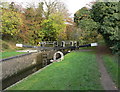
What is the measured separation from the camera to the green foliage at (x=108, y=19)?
10.6m

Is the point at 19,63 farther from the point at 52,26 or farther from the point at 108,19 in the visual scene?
the point at 52,26

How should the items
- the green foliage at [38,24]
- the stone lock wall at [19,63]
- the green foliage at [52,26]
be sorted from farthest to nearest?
the green foliage at [52,26]
the green foliage at [38,24]
the stone lock wall at [19,63]

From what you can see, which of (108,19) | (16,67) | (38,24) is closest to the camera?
(16,67)

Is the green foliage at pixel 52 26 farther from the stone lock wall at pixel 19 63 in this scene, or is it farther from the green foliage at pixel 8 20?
the green foliage at pixel 8 20

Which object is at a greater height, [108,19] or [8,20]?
[8,20]

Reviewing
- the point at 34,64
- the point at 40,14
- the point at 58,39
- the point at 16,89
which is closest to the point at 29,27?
the point at 40,14

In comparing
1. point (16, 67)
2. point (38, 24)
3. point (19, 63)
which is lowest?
point (16, 67)

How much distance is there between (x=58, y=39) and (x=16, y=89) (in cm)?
1741

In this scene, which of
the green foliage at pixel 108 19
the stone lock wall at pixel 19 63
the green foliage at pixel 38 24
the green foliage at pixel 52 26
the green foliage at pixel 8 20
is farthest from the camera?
the green foliage at pixel 52 26

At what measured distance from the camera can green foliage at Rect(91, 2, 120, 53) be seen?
10.6m

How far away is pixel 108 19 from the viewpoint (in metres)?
10.9

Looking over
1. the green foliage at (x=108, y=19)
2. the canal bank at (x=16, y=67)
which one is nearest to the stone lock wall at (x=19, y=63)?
the canal bank at (x=16, y=67)

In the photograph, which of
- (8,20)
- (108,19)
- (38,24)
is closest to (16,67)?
(8,20)

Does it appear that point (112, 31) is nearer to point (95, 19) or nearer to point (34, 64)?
point (95, 19)
